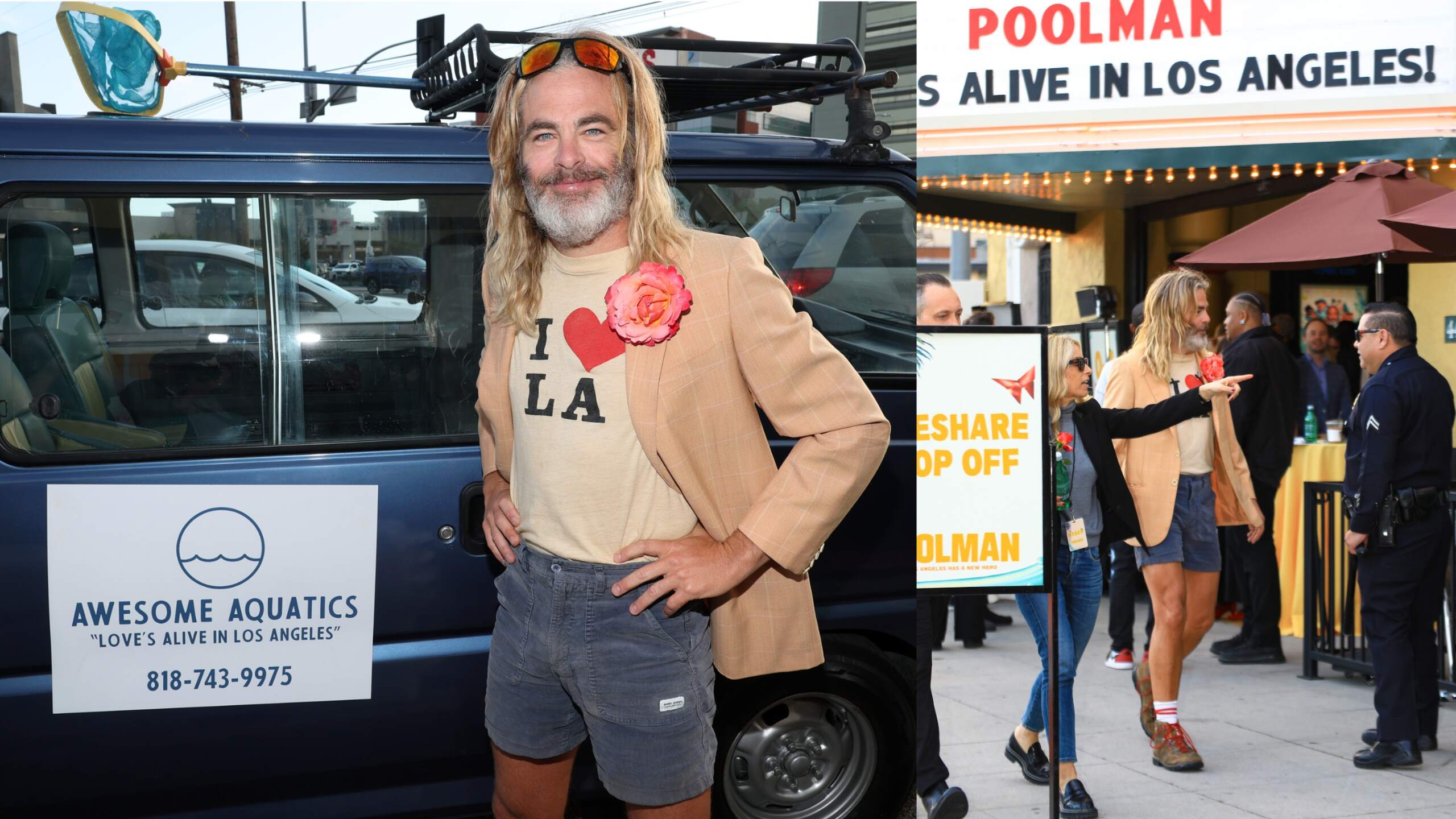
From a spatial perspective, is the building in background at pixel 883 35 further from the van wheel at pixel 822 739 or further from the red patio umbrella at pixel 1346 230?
the red patio umbrella at pixel 1346 230

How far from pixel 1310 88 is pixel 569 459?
12.9 ft

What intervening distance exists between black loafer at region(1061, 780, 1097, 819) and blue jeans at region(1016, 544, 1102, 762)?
0.20 feet

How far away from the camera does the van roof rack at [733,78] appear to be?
237cm

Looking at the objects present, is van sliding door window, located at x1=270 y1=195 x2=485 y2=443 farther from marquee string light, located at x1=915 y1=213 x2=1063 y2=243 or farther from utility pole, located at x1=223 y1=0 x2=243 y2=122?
marquee string light, located at x1=915 y1=213 x2=1063 y2=243

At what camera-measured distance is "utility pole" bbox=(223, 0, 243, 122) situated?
2.40 m

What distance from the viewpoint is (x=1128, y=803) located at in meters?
2.86

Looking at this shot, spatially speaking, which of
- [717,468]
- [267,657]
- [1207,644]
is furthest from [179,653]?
[1207,644]

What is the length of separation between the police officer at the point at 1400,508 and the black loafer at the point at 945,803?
1917 mm

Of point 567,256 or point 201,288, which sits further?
point 201,288

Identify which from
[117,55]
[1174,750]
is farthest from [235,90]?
[1174,750]

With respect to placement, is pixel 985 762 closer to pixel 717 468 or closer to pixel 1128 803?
pixel 1128 803

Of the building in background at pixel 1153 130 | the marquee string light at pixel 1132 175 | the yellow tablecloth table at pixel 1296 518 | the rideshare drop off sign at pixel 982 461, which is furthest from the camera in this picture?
the marquee string light at pixel 1132 175

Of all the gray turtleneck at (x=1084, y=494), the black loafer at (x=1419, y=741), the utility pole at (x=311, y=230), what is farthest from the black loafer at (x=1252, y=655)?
the utility pole at (x=311, y=230)

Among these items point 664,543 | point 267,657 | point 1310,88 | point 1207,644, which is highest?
point 1310,88
